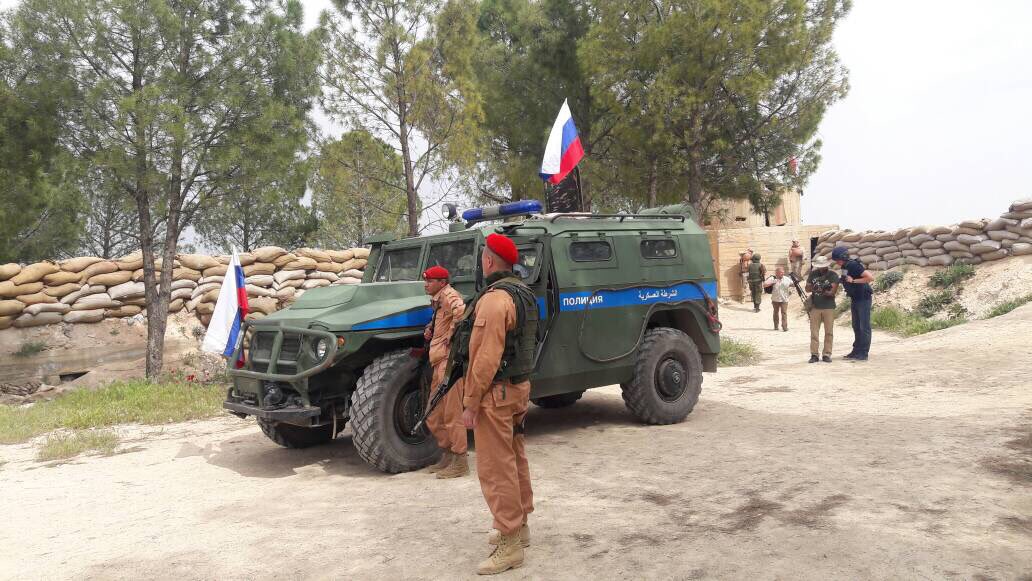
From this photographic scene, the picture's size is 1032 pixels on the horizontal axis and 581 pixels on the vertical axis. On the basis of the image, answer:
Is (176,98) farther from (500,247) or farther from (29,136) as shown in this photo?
(500,247)

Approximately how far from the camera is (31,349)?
40.7ft

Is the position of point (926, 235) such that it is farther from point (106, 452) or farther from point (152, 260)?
point (106, 452)

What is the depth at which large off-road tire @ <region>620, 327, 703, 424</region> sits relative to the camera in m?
6.92

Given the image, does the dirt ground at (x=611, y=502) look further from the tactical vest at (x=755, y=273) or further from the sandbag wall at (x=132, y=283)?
the tactical vest at (x=755, y=273)

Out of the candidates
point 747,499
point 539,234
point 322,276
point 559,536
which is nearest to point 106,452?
point 539,234

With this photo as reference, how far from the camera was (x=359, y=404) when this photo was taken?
545 centimetres

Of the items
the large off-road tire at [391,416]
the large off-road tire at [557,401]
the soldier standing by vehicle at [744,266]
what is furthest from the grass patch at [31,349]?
the soldier standing by vehicle at [744,266]

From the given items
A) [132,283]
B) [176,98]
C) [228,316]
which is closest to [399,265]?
[228,316]

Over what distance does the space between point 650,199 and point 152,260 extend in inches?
444

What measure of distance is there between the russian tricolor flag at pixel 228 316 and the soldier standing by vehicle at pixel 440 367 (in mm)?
4001

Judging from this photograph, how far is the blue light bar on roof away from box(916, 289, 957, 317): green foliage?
12.4 meters

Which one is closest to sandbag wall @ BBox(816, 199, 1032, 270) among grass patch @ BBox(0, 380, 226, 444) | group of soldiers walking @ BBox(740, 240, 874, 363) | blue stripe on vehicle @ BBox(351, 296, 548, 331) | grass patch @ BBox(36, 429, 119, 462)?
group of soldiers walking @ BBox(740, 240, 874, 363)

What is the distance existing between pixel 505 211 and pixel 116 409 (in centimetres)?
509

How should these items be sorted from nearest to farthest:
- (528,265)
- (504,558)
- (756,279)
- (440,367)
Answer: (504,558), (440,367), (528,265), (756,279)
